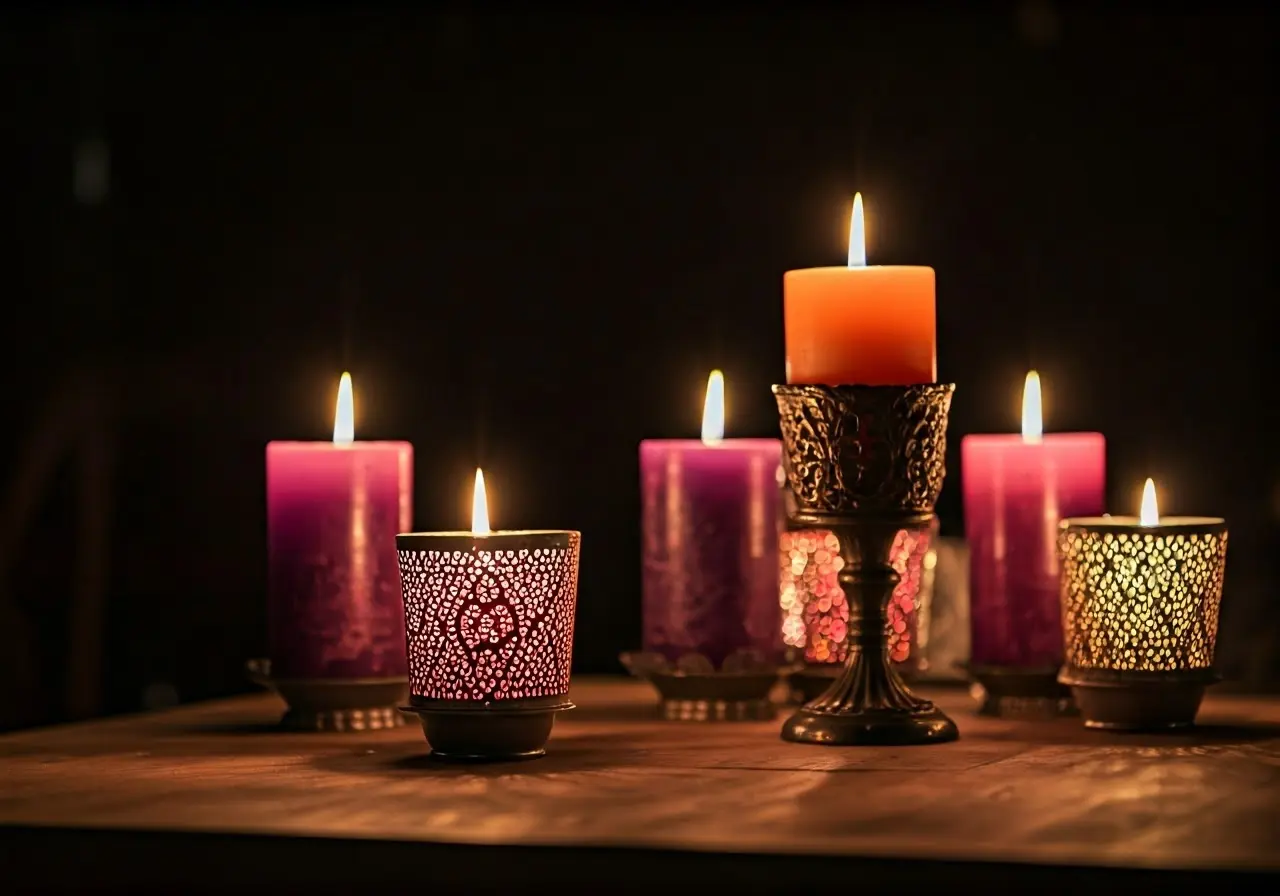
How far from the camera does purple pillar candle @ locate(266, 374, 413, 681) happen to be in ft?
4.33

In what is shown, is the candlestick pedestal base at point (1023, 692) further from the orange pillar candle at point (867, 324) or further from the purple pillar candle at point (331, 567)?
the purple pillar candle at point (331, 567)

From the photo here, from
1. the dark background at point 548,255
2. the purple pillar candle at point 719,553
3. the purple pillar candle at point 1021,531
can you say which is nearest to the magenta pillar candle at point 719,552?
the purple pillar candle at point 719,553

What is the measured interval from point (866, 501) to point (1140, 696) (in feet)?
0.68

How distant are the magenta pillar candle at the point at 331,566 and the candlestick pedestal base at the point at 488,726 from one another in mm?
196

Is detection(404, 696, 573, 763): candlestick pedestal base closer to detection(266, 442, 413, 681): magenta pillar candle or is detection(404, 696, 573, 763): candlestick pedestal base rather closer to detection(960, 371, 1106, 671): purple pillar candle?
detection(266, 442, 413, 681): magenta pillar candle

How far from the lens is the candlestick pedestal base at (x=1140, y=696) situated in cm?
122

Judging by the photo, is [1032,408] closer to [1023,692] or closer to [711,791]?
[1023,692]

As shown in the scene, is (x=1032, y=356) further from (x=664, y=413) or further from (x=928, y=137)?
(x=664, y=413)

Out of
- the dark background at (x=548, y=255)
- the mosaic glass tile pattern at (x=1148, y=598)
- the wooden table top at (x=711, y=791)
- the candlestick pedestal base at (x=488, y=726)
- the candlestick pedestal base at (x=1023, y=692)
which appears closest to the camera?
the wooden table top at (x=711, y=791)

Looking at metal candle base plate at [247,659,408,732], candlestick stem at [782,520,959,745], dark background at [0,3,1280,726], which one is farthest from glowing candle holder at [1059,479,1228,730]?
dark background at [0,3,1280,726]

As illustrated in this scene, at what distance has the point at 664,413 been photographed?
6.30 ft

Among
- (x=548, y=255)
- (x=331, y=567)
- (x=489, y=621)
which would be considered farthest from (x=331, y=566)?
(x=548, y=255)

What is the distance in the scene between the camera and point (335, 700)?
132cm

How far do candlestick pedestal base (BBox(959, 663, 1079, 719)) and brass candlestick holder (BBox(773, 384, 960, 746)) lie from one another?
146 millimetres
